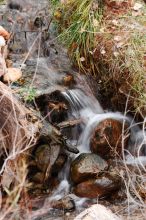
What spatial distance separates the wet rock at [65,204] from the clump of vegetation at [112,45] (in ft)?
4.80

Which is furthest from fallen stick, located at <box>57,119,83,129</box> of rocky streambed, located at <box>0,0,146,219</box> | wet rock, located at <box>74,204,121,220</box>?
wet rock, located at <box>74,204,121,220</box>

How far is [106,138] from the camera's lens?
16.8 ft

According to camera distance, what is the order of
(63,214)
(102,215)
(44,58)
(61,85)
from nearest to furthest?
(102,215) → (63,214) → (61,85) → (44,58)

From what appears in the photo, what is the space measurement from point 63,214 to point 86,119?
1.45 metres

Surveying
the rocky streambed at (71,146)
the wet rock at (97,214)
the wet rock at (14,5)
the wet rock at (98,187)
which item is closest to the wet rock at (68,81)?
the rocky streambed at (71,146)

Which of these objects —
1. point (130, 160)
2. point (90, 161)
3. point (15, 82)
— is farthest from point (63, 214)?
point (15, 82)

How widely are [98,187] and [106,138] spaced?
2.35 feet

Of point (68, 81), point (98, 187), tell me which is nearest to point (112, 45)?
point (68, 81)

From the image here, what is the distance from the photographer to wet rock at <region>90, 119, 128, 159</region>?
516 centimetres

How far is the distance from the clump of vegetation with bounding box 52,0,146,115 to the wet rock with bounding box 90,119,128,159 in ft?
1.25

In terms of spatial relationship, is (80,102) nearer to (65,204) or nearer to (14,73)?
(14,73)

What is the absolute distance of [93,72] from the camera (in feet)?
18.6

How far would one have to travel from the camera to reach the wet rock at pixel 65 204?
4582 millimetres

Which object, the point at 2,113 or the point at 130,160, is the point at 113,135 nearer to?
the point at 130,160
